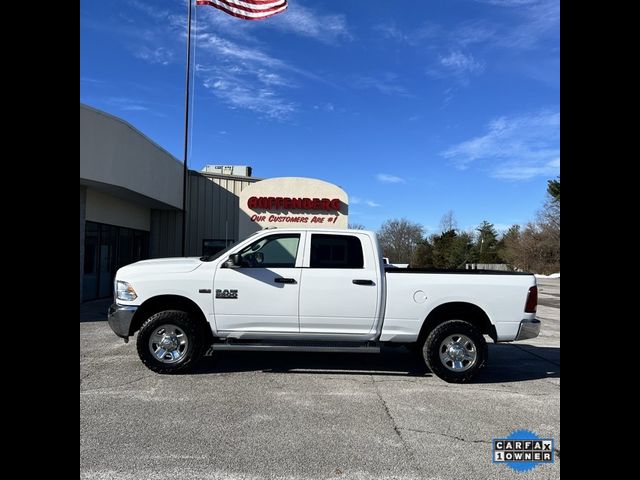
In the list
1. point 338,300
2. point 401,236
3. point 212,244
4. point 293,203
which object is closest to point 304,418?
point 338,300

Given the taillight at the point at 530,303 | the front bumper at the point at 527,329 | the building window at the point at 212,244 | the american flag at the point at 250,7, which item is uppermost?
the american flag at the point at 250,7

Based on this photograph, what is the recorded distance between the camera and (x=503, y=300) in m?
6.12

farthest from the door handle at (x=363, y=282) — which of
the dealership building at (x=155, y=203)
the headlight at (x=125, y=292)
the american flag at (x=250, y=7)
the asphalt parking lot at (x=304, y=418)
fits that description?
the american flag at (x=250, y=7)

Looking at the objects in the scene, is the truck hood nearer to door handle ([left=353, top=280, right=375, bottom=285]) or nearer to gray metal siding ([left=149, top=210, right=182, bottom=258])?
door handle ([left=353, top=280, right=375, bottom=285])

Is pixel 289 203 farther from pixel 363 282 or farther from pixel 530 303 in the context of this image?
pixel 530 303

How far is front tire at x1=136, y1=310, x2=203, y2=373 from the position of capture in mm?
5953

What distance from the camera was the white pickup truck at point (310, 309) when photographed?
6.02 m

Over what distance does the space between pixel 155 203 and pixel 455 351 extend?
15228 millimetres

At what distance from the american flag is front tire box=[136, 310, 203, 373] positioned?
1283cm

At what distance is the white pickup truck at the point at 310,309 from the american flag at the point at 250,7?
12148 mm

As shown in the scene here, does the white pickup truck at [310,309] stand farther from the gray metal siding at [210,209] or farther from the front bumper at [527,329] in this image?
the gray metal siding at [210,209]
